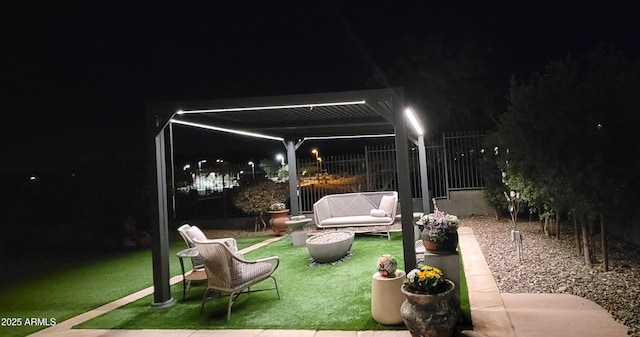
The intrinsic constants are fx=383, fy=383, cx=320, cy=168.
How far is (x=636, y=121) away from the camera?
15.4 ft

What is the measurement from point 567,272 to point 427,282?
276 centimetres

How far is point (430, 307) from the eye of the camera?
2.78 meters

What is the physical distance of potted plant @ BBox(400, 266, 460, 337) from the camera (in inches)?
109

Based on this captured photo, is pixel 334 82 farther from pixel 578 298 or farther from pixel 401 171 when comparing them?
pixel 578 298

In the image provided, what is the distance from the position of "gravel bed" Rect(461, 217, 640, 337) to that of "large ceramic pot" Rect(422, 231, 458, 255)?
1223mm

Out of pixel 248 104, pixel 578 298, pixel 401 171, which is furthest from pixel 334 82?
pixel 578 298

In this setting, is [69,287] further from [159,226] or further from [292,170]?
[292,170]

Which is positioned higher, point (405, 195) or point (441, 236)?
point (405, 195)

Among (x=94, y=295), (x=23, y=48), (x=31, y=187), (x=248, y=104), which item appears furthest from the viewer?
(x=31, y=187)

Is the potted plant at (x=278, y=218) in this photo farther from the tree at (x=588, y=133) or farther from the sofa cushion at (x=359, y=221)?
the tree at (x=588, y=133)

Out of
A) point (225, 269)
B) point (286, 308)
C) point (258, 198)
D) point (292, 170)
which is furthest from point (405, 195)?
point (258, 198)

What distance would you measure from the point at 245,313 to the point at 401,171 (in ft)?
6.81

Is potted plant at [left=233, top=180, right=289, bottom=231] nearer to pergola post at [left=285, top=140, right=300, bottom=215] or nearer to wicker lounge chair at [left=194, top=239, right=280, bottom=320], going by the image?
pergola post at [left=285, top=140, right=300, bottom=215]

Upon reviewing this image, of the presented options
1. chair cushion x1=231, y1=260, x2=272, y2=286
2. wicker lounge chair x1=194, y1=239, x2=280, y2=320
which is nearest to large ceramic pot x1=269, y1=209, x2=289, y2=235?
chair cushion x1=231, y1=260, x2=272, y2=286
